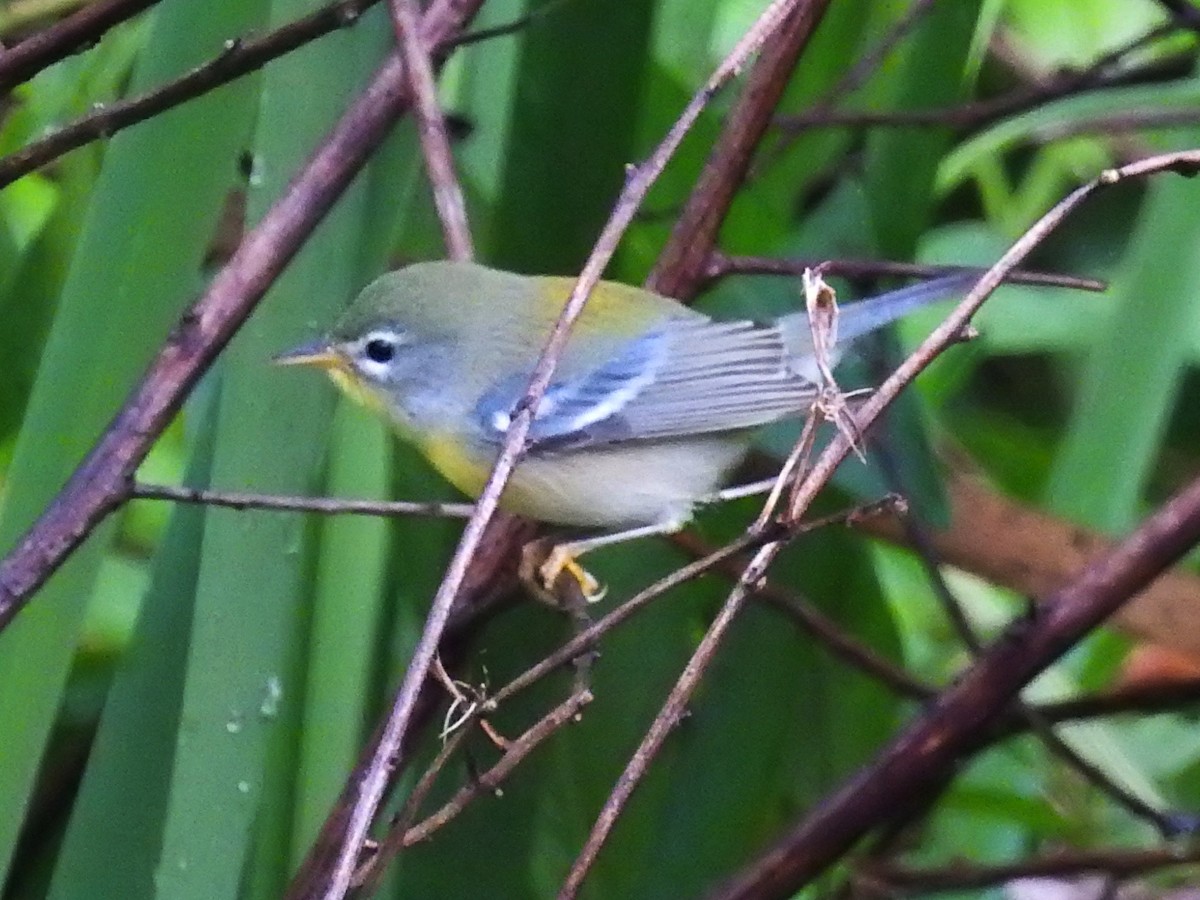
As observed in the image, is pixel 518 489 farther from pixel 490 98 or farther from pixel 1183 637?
pixel 1183 637

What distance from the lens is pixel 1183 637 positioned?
1.50 m

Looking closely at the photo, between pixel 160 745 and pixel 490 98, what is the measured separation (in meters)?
0.60

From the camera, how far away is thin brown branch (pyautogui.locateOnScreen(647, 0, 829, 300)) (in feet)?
4.00

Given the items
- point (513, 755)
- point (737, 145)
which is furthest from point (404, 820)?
point (737, 145)

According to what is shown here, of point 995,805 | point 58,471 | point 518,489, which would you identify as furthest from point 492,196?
point 995,805

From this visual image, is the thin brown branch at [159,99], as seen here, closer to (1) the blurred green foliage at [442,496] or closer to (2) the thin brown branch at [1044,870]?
(1) the blurred green foliage at [442,496]

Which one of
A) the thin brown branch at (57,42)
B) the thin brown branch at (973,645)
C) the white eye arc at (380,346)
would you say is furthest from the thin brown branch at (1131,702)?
the thin brown branch at (57,42)

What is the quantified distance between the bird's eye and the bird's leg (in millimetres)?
218

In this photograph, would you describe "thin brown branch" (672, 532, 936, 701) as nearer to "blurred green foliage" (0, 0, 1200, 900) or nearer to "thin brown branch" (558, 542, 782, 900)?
"blurred green foliage" (0, 0, 1200, 900)

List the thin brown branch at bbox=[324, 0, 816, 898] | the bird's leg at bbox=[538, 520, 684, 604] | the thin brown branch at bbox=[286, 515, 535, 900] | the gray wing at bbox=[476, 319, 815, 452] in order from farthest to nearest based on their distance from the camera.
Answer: the gray wing at bbox=[476, 319, 815, 452], the bird's leg at bbox=[538, 520, 684, 604], the thin brown branch at bbox=[286, 515, 535, 900], the thin brown branch at bbox=[324, 0, 816, 898]

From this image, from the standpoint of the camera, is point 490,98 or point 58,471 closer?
point 58,471

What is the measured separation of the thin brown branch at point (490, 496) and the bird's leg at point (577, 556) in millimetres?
569

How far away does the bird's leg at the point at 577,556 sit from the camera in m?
1.38

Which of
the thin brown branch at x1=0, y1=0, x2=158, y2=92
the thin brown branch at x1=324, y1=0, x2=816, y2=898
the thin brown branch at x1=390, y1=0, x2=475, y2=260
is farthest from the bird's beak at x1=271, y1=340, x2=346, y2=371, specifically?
the thin brown branch at x1=324, y1=0, x2=816, y2=898
